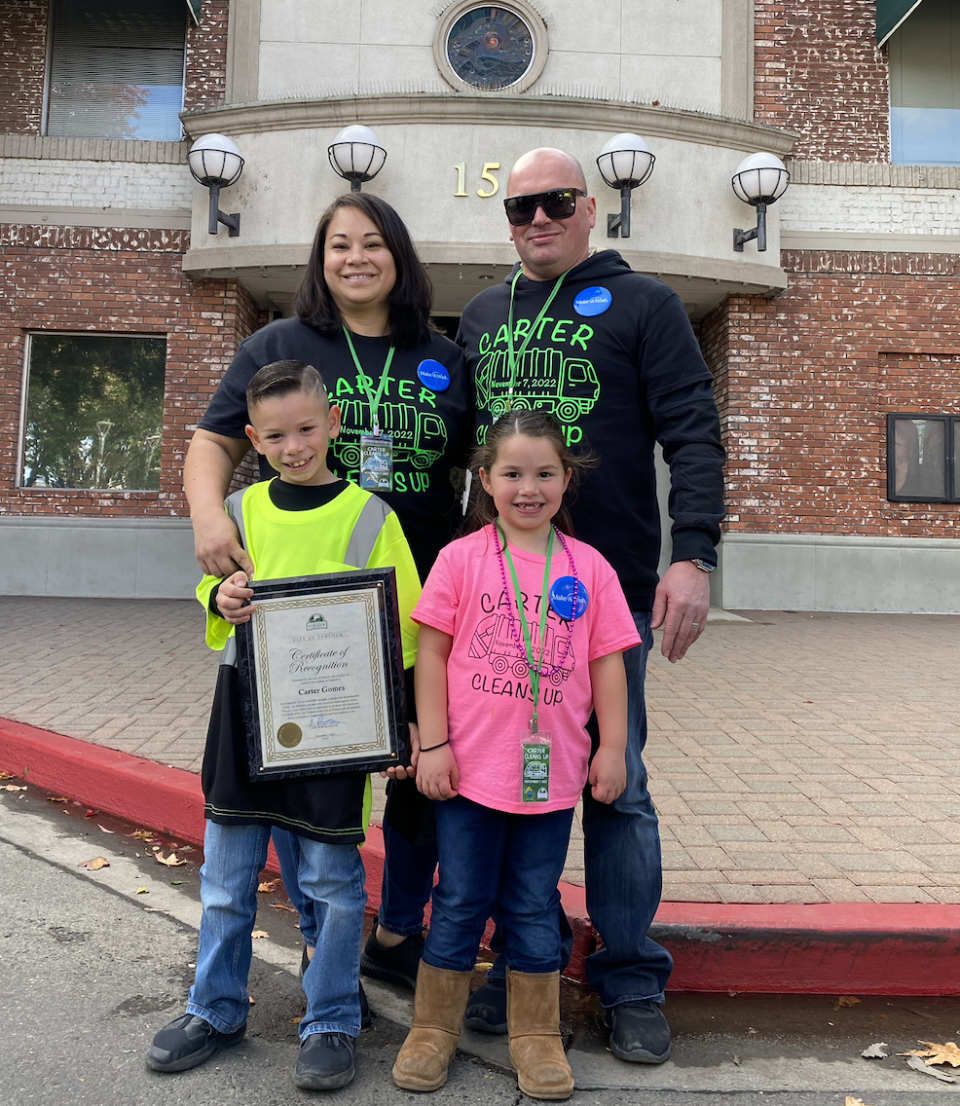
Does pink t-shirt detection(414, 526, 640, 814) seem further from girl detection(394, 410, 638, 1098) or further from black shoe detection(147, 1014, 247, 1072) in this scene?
black shoe detection(147, 1014, 247, 1072)

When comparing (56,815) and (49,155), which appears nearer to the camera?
(56,815)

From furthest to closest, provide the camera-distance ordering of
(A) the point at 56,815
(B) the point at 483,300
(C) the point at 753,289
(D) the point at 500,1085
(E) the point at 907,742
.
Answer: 1. (C) the point at 753,289
2. (E) the point at 907,742
3. (A) the point at 56,815
4. (B) the point at 483,300
5. (D) the point at 500,1085

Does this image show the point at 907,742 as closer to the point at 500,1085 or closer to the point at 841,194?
the point at 500,1085

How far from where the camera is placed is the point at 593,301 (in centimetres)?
242

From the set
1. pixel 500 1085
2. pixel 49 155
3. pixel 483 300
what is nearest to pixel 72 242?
pixel 49 155

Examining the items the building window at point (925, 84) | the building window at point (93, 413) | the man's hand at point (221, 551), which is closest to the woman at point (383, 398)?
the man's hand at point (221, 551)

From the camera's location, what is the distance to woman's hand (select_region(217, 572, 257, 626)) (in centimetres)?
213

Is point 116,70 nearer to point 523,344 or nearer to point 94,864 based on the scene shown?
point 94,864

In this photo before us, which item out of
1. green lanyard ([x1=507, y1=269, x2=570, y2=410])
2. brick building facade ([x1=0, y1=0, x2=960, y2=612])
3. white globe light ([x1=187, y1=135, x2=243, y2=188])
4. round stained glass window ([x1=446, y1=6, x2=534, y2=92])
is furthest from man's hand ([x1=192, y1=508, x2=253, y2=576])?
round stained glass window ([x1=446, y1=6, x2=534, y2=92])

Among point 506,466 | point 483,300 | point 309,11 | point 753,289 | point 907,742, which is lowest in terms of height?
point 907,742

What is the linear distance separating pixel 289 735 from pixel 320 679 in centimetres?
15

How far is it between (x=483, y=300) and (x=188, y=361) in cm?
893

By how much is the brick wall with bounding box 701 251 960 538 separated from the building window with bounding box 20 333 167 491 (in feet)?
23.1

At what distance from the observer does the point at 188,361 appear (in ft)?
35.1
